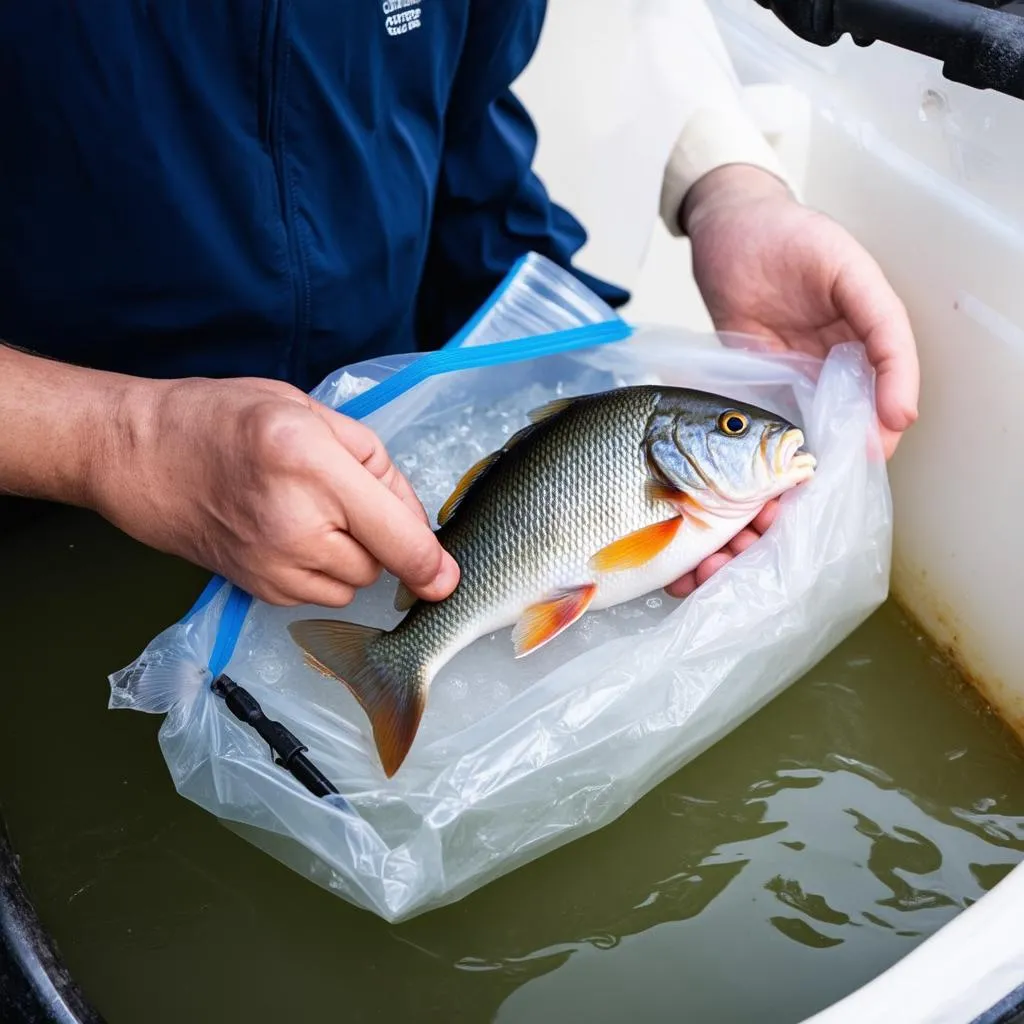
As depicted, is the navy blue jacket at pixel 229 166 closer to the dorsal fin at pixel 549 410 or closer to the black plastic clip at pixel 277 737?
the dorsal fin at pixel 549 410

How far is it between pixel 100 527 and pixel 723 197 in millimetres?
838

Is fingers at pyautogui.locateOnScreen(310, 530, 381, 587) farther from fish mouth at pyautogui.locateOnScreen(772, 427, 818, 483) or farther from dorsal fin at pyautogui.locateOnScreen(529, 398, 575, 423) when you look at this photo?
fish mouth at pyautogui.locateOnScreen(772, 427, 818, 483)

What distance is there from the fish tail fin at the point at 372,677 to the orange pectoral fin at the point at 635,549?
19 centimetres

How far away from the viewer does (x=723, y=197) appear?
53.4 inches

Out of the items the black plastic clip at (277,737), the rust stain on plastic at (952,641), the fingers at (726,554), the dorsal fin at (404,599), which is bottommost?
the rust stain on plastic at (952,641)

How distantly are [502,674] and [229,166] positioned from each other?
526 mm

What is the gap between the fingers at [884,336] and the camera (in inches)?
44.1

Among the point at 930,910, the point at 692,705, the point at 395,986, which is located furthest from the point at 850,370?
the point at 395,986

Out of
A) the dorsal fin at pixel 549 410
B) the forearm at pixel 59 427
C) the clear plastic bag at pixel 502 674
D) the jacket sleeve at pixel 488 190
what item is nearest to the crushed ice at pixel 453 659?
the clear plastic bag at pixel 502 674

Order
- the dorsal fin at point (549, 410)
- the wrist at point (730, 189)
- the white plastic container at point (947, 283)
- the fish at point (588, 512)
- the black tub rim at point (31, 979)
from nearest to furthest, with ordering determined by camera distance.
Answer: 1. the black tub rim at point (31, 979)
2. the fish at point (588, 512)
3. the dorsal fin at point (549, 410)
4. the white plastic container at point (947, 283)
5. the wrist at point (730, 189)

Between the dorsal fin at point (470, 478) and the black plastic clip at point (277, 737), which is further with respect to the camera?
the dorsal fin at point (470, 478)

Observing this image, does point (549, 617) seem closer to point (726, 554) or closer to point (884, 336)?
point (726, 554)

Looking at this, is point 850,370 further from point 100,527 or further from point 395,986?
point 100,527

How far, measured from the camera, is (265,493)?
0.82 m
